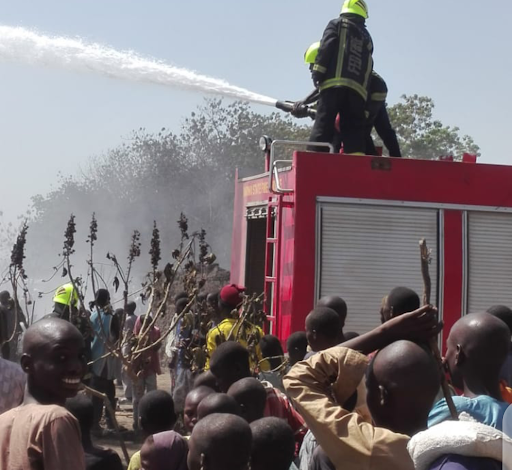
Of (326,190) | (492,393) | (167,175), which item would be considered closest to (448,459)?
(492,393)

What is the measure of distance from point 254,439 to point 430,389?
2.29 ft

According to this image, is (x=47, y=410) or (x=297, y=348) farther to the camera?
(x=297, y=348)

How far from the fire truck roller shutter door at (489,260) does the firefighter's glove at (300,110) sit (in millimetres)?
2269

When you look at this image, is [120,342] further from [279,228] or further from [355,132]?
[355,132]

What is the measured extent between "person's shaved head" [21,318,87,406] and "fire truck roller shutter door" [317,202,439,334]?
15.3 ft

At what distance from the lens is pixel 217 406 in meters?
3.41

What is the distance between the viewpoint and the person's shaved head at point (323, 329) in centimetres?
444

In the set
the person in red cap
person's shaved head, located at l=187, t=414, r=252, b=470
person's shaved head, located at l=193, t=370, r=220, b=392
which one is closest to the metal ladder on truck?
the person in red cap

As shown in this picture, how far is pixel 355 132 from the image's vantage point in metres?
8.39

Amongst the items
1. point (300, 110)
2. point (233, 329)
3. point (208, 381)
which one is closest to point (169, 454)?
point (208, 381)

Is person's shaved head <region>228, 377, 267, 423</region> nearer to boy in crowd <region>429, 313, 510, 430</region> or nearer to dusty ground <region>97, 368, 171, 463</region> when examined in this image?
boy in crowd <region>429, 313, 510, 430</region>

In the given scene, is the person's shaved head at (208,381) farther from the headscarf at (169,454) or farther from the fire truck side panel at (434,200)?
the fire truck side panel at (434,200)

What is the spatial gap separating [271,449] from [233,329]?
122 inches

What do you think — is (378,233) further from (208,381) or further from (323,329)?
(208,381)
